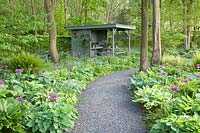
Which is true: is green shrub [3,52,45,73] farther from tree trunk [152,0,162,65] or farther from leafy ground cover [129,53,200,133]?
tree trunk [152,0,162,65]

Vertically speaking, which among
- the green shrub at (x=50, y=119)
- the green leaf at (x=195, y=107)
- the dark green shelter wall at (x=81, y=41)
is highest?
the dark green shelter wall at (x=81, y=41)

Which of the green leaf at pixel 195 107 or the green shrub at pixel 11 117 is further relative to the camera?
the green leaf at pixel 195 107

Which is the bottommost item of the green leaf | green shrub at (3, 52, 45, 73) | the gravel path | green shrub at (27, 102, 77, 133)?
the gravel path

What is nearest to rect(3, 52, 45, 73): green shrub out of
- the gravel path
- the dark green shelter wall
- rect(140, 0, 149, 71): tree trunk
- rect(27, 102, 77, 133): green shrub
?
the gravel path

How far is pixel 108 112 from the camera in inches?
204

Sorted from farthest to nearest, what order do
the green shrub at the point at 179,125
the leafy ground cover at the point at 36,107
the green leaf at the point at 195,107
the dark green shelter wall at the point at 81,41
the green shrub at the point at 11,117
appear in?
the dark green shelter wall at the point at 81,41 → the green leaf at the point at 195,107 → the leafy ground cover at the point at 36,107 → the green shrub at the point at 11,117 → the green shrub at the point at 179,125

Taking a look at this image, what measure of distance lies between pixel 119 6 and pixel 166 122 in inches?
1240

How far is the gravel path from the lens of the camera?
14.2 ft

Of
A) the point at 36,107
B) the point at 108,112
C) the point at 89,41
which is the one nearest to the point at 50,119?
the point at 36,107

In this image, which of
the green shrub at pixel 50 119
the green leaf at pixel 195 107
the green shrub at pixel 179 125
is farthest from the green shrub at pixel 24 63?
the green leaf at pixel 195 107

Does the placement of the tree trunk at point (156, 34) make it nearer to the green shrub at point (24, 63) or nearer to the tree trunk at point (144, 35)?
the tree trunk at point (144, 35)

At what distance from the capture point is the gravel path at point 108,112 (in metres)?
4.32

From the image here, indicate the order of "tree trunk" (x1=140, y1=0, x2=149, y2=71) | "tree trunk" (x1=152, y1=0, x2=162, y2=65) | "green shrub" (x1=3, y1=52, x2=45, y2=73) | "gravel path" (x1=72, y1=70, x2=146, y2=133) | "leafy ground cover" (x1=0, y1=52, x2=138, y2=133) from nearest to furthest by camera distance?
"leafy ground cover" (x1=0, y1=52, x2=138, y2=133)
"gravel path" (x1=72, y1=70, x2=146, y2=133)
"green shrub" (x1=3, y1=52, x2=45, y2=73)
"tree trunk" (x1=140, y1=0, x2=149, y2=71)
"tree trunk" (x1=152, y1=0, x2=162, y2=65)

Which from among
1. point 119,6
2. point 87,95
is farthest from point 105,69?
point 119,6
